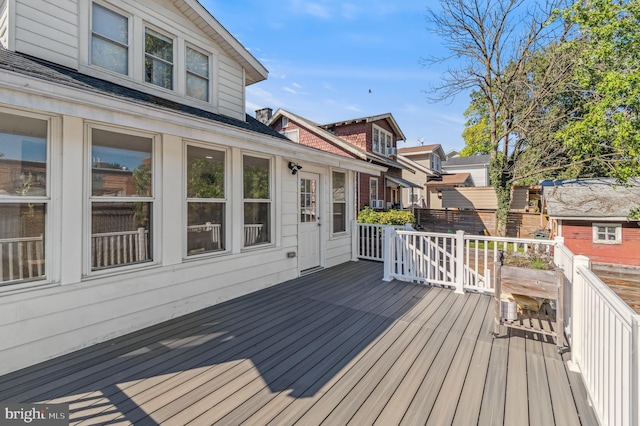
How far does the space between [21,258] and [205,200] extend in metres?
1.94

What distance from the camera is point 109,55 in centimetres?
394

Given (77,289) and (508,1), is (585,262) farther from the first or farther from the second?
(508,1)

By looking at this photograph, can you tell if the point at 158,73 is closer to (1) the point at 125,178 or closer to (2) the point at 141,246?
(1) the point at 125,178

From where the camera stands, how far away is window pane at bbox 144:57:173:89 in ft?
14.3

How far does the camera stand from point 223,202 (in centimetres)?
438

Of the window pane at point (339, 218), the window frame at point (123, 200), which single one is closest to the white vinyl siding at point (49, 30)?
the window frame at point (123, 200)

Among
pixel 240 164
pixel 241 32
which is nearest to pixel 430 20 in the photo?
pixel 241 32

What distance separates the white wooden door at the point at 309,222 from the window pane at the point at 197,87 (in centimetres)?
224

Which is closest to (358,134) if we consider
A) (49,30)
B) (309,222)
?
(309,222)

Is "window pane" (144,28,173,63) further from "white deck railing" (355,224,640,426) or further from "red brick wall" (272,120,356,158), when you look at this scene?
"red brick wall" (272,120,356,158)

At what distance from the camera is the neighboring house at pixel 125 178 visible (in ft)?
8.64

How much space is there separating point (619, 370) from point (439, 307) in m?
2.61

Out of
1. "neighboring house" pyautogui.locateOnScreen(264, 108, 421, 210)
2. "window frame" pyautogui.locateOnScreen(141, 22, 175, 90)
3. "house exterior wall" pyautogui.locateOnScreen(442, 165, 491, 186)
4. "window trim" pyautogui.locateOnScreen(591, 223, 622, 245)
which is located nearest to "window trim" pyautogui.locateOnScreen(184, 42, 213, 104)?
"window frame" pyautogui.locateOnScreen(141, 22, 175, 90)

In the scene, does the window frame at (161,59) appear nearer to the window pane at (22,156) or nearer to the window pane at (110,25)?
the window pane at (110,25)
